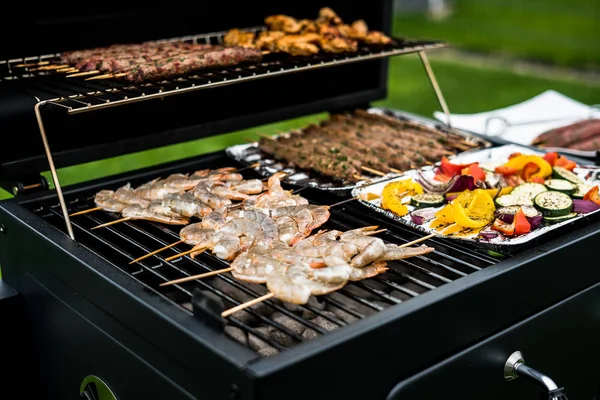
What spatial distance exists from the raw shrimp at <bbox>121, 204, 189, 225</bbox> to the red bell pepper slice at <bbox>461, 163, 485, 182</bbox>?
4.00 ft

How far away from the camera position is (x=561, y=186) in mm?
3104

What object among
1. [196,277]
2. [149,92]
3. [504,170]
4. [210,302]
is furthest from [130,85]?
[504,170]

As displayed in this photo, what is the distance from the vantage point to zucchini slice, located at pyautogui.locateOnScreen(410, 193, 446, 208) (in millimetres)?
2956

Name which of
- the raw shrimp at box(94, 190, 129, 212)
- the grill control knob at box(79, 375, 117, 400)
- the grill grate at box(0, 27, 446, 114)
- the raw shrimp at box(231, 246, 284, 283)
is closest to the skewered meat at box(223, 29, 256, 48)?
the grill grate at box(0, 27, 446, 114)

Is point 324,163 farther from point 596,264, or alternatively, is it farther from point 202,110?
point 596,264

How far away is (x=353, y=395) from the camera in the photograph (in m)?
2.07

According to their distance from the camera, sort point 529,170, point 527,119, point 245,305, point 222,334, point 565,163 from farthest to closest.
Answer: point 527,119
point 565,163
point 529,170
point 245,305
point 222,334

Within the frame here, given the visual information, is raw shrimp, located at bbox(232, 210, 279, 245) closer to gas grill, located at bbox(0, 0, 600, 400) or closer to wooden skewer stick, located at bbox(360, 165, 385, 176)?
gas grill, located at bbox(0, 0, 600, 400)

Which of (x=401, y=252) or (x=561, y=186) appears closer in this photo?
(x=401, y=252)

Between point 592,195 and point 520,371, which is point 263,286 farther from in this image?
point 592,195

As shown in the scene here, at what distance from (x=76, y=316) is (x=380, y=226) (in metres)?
1.14

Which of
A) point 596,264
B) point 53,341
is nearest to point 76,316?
point 53,341

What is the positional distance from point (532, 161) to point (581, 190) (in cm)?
27

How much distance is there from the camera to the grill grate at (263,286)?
2285 mm
